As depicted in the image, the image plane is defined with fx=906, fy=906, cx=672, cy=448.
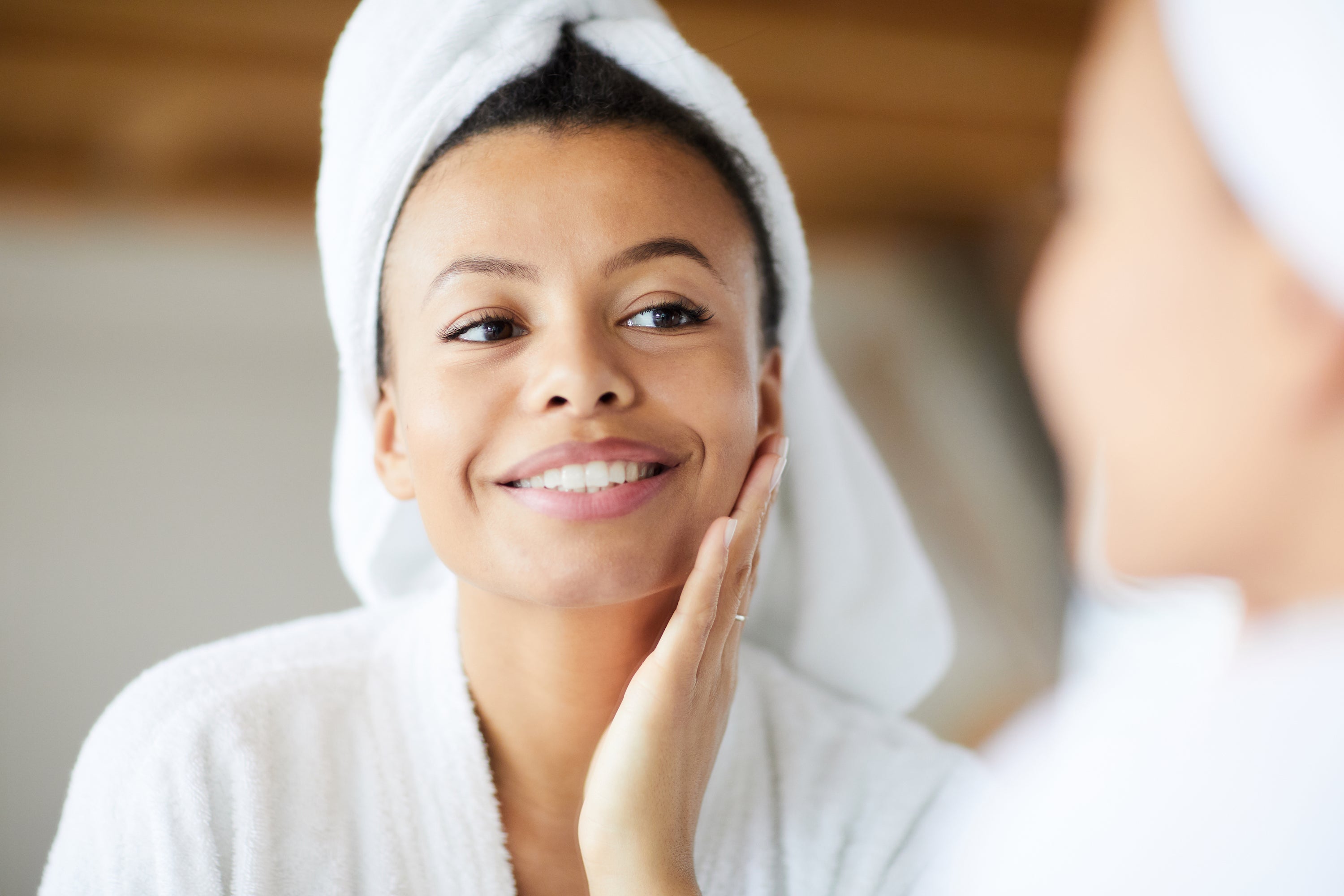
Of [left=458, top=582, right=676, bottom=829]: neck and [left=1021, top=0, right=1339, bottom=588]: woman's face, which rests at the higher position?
[left=1021, top=0, right=1339, bottom=588]: woman's face

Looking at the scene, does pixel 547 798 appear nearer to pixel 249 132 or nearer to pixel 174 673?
pixel 174 673

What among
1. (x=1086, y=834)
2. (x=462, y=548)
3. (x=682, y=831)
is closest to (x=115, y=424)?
(x=462, y=548)

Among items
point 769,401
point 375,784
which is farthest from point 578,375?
point 375,784

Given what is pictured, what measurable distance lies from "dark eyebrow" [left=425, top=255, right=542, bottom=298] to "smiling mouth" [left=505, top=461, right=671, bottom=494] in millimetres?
113

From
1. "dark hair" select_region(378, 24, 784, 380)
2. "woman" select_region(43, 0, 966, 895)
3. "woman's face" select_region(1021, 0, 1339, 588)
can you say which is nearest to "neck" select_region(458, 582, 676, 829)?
"woman" select_region(43, 0, 966, 895)

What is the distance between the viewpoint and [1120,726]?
2.53 feet

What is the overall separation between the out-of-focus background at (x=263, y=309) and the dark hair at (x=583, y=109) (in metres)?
0.11

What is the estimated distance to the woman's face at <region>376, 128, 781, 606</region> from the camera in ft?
1.74

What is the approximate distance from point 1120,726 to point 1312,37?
54 cm

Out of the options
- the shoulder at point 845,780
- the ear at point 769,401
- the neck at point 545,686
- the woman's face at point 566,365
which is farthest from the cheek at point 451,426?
the shoulder at point 845,780

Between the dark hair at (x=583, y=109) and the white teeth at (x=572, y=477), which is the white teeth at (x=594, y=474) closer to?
the white teeth at (x=572, y=477)

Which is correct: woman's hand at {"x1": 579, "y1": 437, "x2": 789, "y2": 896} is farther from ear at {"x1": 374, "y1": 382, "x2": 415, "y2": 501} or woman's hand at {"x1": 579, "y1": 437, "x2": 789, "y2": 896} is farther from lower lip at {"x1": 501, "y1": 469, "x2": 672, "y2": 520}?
ear at {"x1": 374, "y1": 382, "x2": 415, "y2": 501}

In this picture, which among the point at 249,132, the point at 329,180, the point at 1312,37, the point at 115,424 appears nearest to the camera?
the point at 1312,37

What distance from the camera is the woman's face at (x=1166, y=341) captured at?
0.61 metres
